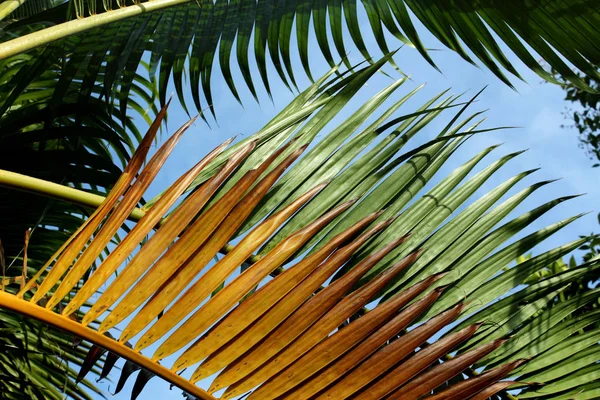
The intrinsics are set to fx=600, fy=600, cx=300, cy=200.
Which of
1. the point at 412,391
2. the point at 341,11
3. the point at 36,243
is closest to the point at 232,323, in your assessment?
the point at 412,391

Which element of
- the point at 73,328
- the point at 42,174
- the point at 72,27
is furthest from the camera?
the point at 42,174

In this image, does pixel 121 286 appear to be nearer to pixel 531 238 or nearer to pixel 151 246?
pixel 151 246

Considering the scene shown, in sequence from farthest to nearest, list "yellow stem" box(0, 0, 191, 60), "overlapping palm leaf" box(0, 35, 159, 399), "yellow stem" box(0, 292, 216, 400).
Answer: "overlapping palm leaf" box(0, 35, 159, 399) < "yellow stem" box(0, 0, 191, 60) < "yellow stem" box(0, 292, 216, 400)

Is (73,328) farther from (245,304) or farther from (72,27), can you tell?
(72,27)

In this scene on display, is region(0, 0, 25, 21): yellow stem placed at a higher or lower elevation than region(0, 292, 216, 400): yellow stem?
higher

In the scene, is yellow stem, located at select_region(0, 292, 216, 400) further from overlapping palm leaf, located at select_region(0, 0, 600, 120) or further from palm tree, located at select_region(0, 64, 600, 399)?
overlapping palm leaf, located at select_region(0, 0, 600, 120)

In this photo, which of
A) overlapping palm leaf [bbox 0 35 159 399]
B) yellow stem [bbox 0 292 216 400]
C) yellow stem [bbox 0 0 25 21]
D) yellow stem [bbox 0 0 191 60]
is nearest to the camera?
yellow stem [bbox 0 292 216 400]

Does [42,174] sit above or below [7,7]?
below

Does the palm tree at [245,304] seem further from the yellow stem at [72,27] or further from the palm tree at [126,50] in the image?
the palm tree at [126,50]

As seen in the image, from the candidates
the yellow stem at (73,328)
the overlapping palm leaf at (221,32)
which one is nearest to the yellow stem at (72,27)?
the overlapping palm leaf at (221,32)

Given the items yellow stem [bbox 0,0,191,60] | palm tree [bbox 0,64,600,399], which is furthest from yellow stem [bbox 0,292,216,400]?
yellow stem [bbox 0,0,191,60]

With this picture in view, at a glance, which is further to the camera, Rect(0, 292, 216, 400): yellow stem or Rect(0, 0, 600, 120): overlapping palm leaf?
Rect(0, 0, 600, 120): overlapping palm leaf

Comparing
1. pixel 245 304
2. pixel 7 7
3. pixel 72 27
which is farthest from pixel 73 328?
pixel 7 7

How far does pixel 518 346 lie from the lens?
3.32 ft
